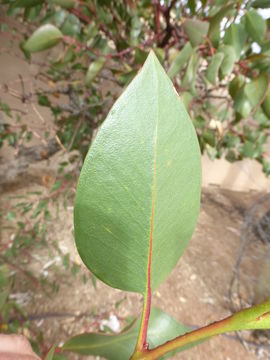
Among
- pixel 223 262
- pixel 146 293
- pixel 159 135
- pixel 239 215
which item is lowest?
pixel 239 215

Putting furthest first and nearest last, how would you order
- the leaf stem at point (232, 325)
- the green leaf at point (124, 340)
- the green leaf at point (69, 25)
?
the green leaf at point (69, 25)
the green leaf at point (124, 340)
the leaf stem at point (232, 325)

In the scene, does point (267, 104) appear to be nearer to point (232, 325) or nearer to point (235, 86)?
point (235, 86)

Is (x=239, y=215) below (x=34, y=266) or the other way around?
below

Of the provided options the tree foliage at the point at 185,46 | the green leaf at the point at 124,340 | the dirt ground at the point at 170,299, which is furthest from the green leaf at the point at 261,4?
the dirt ground at the point at 170,299

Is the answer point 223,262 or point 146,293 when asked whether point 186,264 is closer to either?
point 223,262

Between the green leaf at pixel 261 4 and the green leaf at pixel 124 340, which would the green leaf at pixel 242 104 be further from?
the green leaf at pixel 124 340

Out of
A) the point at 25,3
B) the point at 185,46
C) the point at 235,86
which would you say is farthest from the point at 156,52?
the point at 25,3

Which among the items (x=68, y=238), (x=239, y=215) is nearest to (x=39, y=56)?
(x=68, y=238)

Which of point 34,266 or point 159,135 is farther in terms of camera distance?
point 34,266
